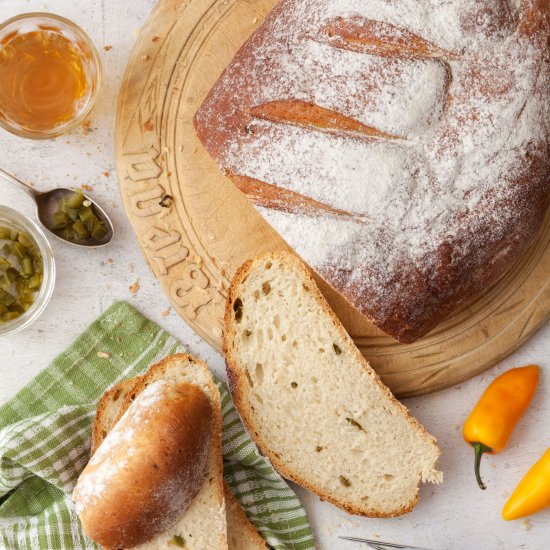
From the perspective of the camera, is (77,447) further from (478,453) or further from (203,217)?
(478,453)

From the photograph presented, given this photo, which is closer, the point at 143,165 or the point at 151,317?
the point at 143,165

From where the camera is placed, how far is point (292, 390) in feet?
10.3

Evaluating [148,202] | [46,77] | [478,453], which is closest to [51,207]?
[148,202]

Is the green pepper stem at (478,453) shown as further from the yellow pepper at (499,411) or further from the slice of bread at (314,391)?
the slice of bread at (314,391)

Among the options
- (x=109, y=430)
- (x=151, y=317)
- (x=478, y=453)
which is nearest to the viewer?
(x=478, y=453)

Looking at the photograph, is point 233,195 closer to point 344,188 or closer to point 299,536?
point 344,188

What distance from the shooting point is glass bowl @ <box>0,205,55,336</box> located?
3174 millimetres

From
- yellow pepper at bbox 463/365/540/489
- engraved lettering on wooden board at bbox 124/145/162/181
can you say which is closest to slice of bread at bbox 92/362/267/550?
engraved lettering on wooden board at bbox 124/145/162/181

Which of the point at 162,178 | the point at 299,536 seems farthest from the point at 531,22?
the point at 299,536

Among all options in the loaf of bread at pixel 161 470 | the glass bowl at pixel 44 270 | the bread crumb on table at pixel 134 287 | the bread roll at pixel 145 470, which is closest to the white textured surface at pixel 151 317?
the bread crumb on table at pixel 134 287

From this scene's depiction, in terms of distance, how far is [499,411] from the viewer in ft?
10.1

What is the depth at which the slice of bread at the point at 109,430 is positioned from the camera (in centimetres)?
318

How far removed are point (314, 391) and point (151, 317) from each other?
2.58 feet

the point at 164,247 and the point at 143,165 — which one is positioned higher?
the point at 143,165
